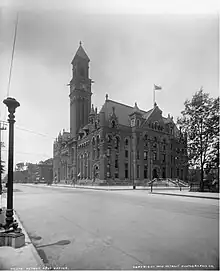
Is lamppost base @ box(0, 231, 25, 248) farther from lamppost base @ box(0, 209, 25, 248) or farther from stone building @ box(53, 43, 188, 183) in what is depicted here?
stone building @ box(53, 43, 188, 183)

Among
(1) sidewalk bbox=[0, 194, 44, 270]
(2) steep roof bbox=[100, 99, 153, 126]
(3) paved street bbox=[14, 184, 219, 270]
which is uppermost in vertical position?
(2) steep roof bbox=[100, 99, 153, 126]

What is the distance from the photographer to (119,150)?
74.6 feet

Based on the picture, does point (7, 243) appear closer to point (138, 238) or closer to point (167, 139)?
point (138, 238)

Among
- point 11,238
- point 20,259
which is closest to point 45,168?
point 11,238

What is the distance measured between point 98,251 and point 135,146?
54.6 ft

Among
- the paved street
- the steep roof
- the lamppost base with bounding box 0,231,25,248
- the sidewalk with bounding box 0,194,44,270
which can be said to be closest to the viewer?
the sidewalk with bounding box 0,194,44,270

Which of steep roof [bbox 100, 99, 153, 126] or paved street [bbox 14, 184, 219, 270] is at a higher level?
steep roof [bbox 100, 99, 153, 126]

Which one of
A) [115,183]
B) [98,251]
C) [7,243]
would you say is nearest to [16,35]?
[7,243]

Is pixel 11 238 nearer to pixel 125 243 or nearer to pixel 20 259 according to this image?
pixel 20 259

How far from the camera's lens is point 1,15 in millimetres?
3379

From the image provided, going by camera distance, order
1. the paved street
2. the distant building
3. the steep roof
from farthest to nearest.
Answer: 1. the distant building
2. the steep roof
3. the paved street

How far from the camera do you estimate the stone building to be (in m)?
14.6

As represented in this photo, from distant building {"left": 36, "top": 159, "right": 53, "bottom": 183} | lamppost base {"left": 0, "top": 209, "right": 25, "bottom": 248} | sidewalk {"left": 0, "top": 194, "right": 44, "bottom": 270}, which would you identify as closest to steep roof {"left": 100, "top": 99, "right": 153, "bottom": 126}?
distant building {"left": 36, "top": 159, "right": 53, "bottom": 183}

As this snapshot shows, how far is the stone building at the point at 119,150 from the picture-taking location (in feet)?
48.0
